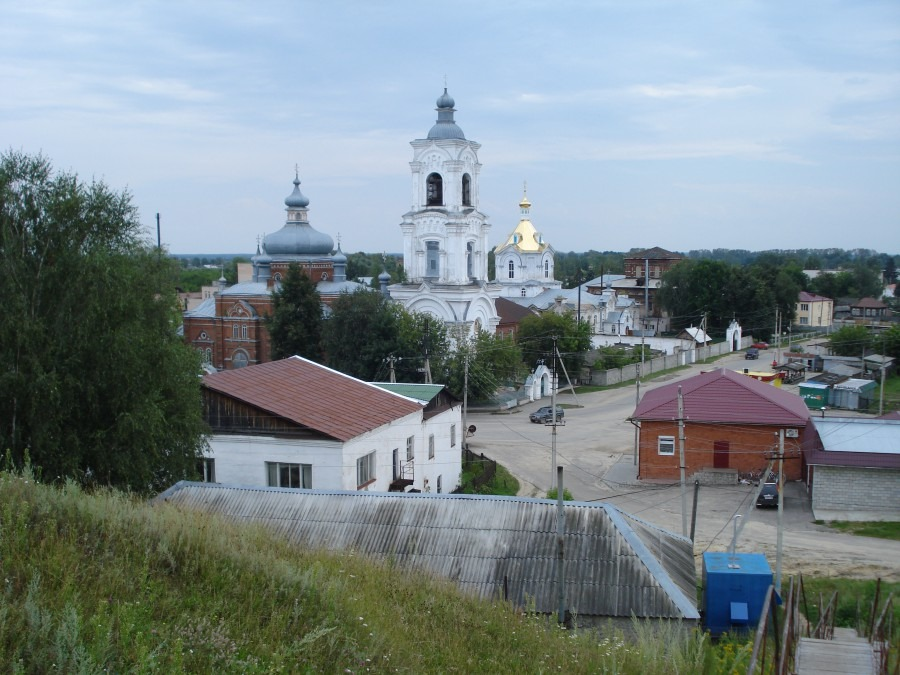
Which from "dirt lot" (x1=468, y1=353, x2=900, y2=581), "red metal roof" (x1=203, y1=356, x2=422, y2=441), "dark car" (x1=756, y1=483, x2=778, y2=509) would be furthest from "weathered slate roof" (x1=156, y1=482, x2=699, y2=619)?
"dark car" (x1=756, y1=483, x2=778, y2=509)

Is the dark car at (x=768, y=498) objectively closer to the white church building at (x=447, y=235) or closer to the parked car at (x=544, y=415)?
the parked car at (x=544, y=415)

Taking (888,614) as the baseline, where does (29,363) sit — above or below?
above

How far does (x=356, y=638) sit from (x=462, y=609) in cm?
201

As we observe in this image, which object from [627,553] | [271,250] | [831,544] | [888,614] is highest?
[271,250]

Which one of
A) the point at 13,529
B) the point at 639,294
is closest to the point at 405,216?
the point at 13,529

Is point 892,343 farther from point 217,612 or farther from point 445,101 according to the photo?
point 217,612

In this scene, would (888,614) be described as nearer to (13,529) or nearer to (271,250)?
(13,529)

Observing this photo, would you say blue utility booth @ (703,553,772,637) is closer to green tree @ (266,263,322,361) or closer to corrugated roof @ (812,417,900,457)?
corrugated roof @ (812,417,900,457)

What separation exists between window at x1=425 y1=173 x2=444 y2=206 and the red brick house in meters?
23.7

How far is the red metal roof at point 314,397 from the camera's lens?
1862 centimetres

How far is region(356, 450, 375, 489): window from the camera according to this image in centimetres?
1888

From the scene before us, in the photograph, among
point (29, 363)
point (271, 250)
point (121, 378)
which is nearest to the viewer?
point (29, 363)

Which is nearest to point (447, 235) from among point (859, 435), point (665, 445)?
point (665, 445)

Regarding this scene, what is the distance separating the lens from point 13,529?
8.05 metres
